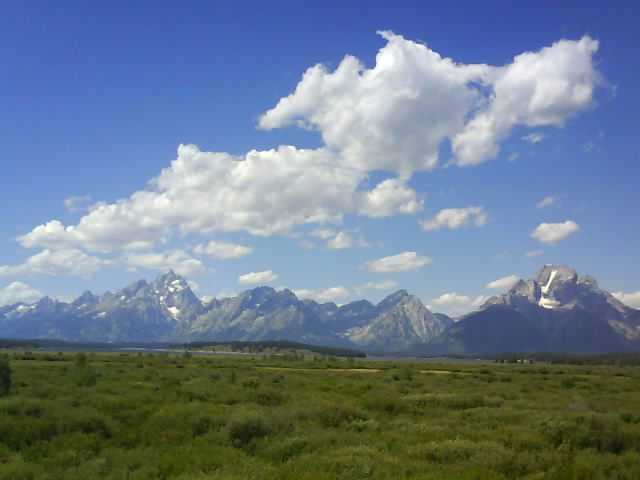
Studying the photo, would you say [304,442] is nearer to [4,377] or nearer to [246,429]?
[246,429]

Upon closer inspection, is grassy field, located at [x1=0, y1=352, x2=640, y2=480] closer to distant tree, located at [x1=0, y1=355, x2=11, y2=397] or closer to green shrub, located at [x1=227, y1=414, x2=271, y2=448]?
green shrub, located at [x1=227, y1=414, x2=271, y2=448]

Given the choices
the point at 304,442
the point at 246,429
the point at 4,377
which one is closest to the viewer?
the point at 304,442

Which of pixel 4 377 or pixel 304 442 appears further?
pixel 4 377

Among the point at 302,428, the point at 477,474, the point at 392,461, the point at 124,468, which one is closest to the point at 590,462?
the point at 477,474

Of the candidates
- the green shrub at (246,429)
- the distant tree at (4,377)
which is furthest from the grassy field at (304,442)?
the distant tree at (4,377)

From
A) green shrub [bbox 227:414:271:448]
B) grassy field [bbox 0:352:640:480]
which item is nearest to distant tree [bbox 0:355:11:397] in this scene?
grassy field [bbox 0:352:640:480]

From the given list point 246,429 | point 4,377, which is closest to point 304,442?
point 246,429

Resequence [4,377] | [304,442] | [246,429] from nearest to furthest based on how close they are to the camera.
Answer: [304,442]
[246,429]
[4,377]

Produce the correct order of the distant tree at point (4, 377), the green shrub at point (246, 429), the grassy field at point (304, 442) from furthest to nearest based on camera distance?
the distant tree at point (4, 377) → the green shrub at point (246, 429) → the grassy field at point (304, 442)

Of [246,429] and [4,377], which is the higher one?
[4,377]

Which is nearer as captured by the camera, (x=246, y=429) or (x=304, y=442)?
(x=304, y=442)

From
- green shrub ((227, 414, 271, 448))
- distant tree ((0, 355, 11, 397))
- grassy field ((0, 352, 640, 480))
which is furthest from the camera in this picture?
distant tree ((0, 355, 11, 397))

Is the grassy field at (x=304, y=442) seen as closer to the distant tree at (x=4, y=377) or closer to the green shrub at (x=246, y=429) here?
the green shrub at (x=246, y=429)

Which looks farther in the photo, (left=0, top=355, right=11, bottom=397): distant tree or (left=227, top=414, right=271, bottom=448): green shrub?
(left=0, top=355, right=11, bottom=397): distant tree
